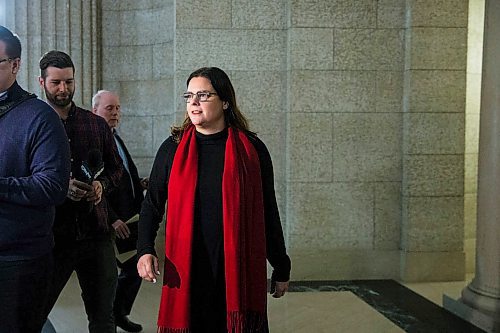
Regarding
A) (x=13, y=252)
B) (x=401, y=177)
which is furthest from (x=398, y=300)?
(x=13, y=252)

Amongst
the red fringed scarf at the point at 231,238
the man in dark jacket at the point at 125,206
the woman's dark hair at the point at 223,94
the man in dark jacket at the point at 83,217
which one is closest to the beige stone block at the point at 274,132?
the man in dark jacket at the point at 125,206

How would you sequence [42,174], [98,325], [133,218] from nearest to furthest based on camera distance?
[42,174], [98,325], [133,218]

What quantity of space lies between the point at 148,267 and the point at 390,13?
3.72m

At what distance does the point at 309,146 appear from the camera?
18.2ft

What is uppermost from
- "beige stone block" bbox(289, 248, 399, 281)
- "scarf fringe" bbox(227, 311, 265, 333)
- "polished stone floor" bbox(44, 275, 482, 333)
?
"scarf fringe" bbox(227, 311, 265, 333)

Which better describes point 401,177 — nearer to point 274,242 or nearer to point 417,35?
point 417,35

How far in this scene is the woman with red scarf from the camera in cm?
250

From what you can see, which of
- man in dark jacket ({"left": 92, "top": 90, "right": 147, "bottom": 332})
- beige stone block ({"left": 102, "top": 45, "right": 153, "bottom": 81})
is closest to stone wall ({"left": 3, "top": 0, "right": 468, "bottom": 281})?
beige stone block ({"left": 102, "top": 45, "right": 153, "bottom": 81})

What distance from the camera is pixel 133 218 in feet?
12.9

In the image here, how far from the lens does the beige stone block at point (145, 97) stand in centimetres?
638

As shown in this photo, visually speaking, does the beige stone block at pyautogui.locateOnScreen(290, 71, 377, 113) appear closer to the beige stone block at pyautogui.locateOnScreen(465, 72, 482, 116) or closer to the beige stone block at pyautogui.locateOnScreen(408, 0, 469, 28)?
the beige stone block at pyautogui.locateOnScreen(408, 0, 469, 28)

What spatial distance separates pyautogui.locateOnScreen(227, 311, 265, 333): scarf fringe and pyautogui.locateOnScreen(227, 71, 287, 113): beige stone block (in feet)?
10.2

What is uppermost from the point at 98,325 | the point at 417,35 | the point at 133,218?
the point at 417,35

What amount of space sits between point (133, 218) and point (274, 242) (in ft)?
4.66
